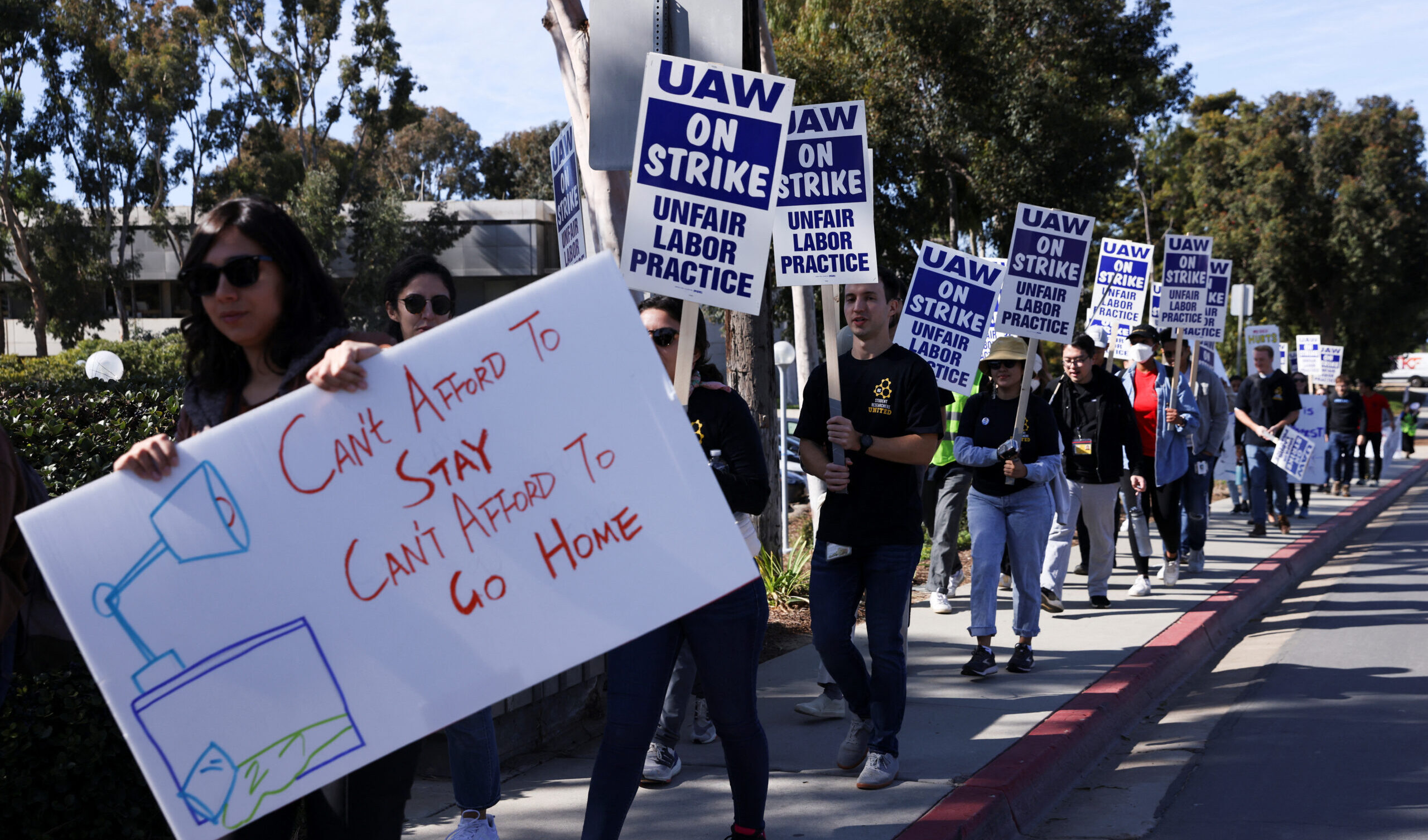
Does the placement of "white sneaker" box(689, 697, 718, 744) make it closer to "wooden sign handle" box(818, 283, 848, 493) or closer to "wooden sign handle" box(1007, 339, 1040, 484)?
"wooden sign handle" box(818, 283, 848, 493)

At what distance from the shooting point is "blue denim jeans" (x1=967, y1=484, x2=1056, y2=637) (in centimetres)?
638

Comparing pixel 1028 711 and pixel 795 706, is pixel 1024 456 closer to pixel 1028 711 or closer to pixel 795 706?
pixel 1028 711

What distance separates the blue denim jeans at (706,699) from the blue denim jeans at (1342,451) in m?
18.3

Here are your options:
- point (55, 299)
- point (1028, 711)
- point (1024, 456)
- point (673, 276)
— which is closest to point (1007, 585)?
point (1024, 456)

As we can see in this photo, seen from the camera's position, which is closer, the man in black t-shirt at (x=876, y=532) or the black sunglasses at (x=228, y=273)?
the black sunglasses at (x=228, y=273)

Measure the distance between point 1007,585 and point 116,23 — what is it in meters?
36.8

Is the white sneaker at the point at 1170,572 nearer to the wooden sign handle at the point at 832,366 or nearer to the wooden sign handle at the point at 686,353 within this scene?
the wooden sign handle at the point at 832,366

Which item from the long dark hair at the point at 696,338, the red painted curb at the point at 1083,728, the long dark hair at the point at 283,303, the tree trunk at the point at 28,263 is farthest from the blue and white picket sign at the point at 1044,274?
the tree trunk at the point at 28,263

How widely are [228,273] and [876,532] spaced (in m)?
2.72

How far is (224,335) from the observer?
273cm

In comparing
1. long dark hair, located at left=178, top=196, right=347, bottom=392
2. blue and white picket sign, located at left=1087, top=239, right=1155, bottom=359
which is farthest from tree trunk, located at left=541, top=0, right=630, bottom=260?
blue and white picket sign, located at left=1087, top=239, right=1155, bottom=359

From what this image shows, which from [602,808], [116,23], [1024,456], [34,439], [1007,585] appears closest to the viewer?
[602,808]

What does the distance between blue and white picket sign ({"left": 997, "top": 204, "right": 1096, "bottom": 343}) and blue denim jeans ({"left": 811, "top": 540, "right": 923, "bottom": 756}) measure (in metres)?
3.27

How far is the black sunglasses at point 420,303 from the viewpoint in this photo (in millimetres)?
4238
